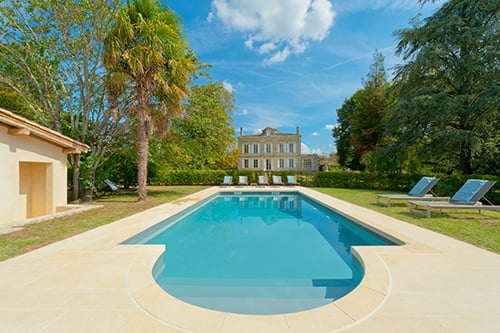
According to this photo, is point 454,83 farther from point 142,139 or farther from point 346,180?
point 142,139

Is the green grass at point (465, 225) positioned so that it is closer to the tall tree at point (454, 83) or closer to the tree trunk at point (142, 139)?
the tall tree at point (454, 83)

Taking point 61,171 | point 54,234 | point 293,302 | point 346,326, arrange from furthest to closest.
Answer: point 61,171 → point 54,234 → point 293,302 → point 346,326

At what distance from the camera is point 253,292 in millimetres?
3309

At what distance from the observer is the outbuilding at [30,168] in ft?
20.0

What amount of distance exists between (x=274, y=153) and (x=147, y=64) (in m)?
28.1

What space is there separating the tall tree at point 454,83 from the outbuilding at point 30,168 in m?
17.9

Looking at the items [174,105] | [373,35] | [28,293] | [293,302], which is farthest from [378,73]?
[28,293]

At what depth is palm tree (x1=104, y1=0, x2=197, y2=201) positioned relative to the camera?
29.8ft

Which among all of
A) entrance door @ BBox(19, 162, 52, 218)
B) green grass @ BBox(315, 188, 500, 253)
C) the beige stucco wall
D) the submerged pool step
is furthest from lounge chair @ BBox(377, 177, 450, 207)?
entrance door @ BBox(19, 162, 52, 218)

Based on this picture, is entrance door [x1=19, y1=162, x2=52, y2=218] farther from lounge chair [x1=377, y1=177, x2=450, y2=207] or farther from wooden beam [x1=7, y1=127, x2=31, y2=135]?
lounge chair [x1=377, y1=177, x2=450, y2=207]

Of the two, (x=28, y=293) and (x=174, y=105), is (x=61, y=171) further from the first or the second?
(x=28, y=293)

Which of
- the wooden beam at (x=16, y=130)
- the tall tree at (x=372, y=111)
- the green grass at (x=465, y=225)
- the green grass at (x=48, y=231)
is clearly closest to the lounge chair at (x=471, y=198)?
the green grass at (x=465, y=225)

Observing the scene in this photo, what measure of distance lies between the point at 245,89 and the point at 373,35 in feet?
53.2

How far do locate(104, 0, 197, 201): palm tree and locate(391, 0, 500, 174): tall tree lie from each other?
13.8 m
